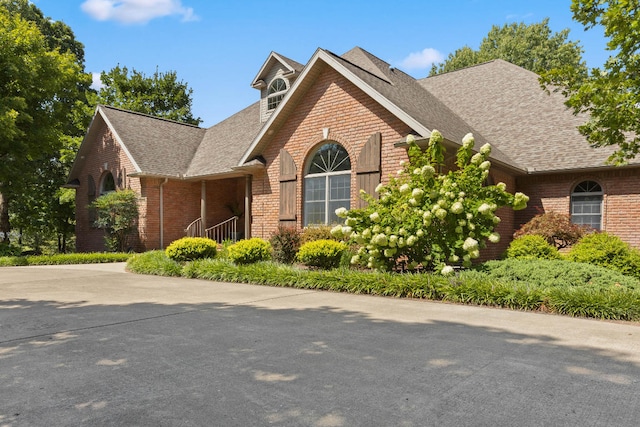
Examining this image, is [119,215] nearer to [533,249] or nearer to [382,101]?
[382,101]

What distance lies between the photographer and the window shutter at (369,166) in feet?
37.3

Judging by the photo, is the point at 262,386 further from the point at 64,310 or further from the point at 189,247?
the point at 189,247

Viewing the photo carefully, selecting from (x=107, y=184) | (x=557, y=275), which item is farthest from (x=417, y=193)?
(x=107, y=184)

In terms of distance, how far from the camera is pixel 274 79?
18.0 m

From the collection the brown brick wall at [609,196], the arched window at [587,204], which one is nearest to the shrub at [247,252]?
the brown brick wall at [609,196]

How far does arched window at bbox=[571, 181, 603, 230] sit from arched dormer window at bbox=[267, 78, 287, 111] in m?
11.6

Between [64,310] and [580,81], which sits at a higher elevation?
[580,81]

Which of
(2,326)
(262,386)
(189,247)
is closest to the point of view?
(262,386)

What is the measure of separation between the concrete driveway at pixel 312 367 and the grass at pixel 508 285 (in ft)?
1.35

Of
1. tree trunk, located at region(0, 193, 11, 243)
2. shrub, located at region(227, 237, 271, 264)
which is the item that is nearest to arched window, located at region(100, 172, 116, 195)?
tree trunk, located at region(0, 193, 11, 243)

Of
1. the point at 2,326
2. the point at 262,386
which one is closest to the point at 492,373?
the point at 262,386

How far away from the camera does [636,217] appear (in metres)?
12.1

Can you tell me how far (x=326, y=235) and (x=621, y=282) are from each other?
262 inches

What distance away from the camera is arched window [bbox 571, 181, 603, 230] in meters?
12.8
